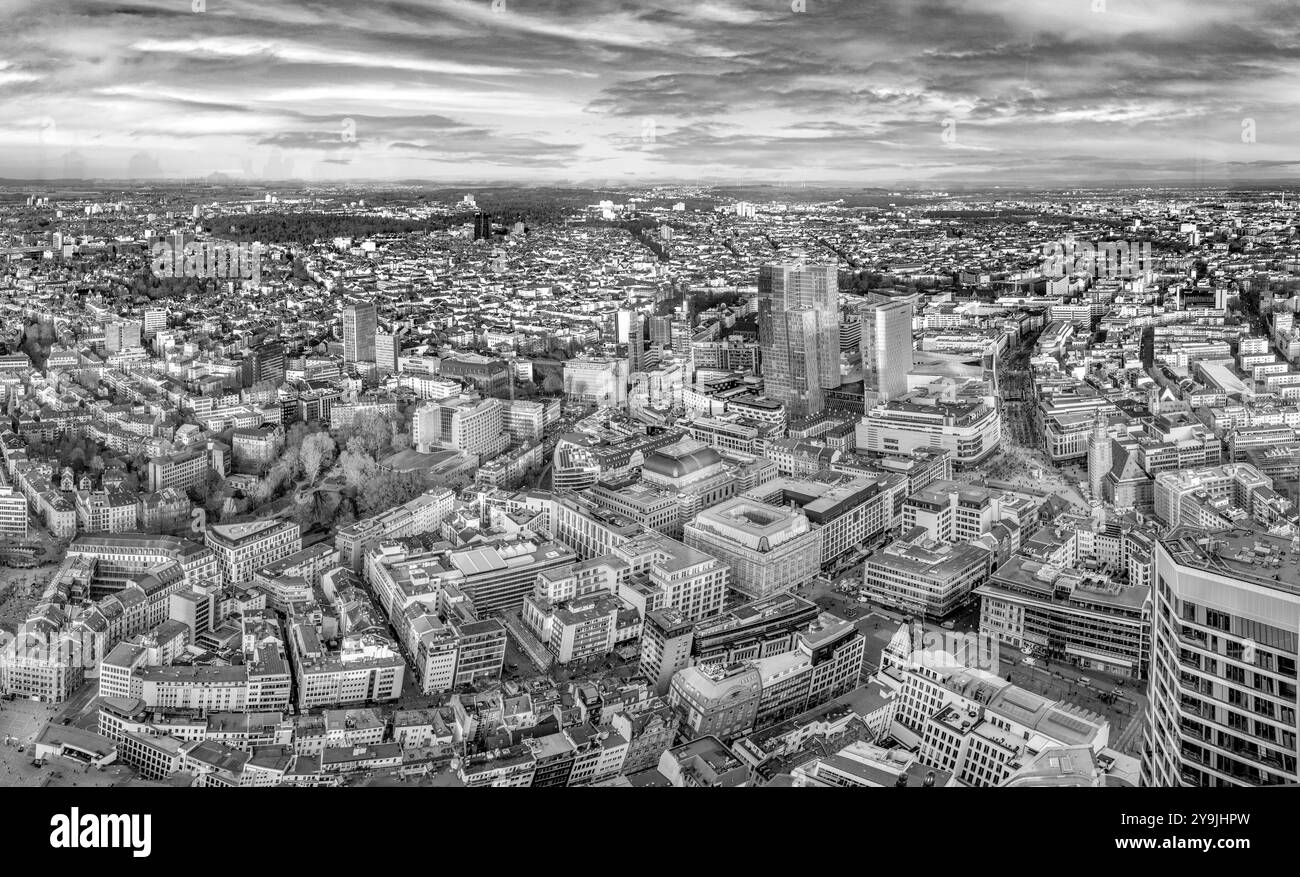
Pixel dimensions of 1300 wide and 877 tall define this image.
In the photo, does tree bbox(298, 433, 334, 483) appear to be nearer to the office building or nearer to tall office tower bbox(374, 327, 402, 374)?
tall office tower bbox(374, 327, 402, 374)

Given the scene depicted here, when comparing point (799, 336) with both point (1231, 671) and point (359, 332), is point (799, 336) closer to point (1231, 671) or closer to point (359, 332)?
point (359, 332)

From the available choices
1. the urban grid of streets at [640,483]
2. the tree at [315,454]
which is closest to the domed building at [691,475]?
the urban grid of streets at [640,483]

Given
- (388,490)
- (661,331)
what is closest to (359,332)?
(661,331)

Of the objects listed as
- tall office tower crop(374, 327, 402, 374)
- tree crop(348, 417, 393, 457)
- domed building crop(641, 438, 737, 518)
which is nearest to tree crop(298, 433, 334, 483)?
tree crop(348, 417, 393, 457)

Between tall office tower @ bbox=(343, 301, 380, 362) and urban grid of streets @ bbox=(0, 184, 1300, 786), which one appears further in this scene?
tall office tower @ bbox=(343, 301, 380, 362)

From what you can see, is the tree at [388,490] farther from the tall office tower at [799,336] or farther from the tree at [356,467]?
the tall office tower at [799,336]
